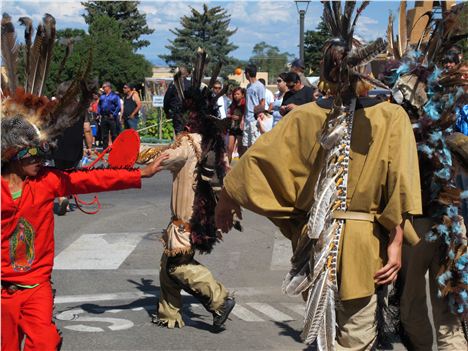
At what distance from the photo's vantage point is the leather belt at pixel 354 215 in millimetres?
3936

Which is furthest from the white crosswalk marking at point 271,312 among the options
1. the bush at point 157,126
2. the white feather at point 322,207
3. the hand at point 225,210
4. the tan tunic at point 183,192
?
the bush at point 157,126

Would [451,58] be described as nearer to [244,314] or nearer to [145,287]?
[244,314]

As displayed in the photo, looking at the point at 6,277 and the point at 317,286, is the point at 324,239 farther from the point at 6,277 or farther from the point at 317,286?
the point at 6,277

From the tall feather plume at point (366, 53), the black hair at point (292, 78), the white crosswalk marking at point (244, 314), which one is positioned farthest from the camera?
the black hair at point (292, 78)

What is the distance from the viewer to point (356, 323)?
3.99 m

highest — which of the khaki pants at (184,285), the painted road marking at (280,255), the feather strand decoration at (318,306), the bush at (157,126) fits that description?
the feather strand decoration at (318,306)

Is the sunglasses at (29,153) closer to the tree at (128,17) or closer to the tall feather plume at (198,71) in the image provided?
the tall feather plume at (198,71)

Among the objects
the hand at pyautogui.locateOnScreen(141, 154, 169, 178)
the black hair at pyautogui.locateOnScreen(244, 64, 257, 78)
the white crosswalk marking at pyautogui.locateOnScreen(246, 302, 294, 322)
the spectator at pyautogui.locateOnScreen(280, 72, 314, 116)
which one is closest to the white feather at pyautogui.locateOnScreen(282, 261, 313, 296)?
the hand at pyautogui.locateOnScreen(141, 154, 169, 178)

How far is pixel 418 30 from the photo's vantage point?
5.40 meters

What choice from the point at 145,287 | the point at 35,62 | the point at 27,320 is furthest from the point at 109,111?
the point at 27,320

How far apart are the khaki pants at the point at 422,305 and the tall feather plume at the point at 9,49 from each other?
2533 millimetres

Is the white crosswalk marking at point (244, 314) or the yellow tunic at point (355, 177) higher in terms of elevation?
the yellow tunic at point (355, 177)

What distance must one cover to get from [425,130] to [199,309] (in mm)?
3068

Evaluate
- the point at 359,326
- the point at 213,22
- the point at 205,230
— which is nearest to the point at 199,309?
the point at 205,230
